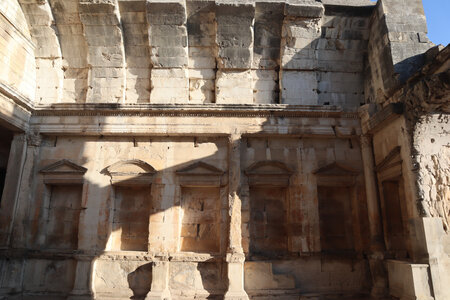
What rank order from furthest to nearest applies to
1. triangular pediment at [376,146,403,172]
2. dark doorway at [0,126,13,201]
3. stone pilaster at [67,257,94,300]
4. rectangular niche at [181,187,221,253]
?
dark doorway at [0,126,13,201] < rectangular niche at [181,187,221,253] < stone pilaster at [67,257,94,300] < triangular pediment at [376,146,403,172]

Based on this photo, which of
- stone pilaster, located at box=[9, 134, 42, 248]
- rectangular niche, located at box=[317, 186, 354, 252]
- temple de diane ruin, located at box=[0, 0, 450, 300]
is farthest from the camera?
rectangular niche, located at box=[317, 186, 354, 252]

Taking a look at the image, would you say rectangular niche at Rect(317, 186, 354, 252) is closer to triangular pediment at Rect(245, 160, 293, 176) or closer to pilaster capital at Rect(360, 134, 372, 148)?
triangular pediment at Rect(245, 160, 293, 176)

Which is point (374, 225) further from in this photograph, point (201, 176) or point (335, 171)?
point (201, 176)

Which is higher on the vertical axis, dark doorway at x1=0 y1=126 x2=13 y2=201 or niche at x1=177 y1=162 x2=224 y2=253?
dark doorway at x1=0 y1=126 x2=13 y2=201

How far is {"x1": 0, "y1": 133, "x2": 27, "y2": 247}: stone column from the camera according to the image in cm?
759

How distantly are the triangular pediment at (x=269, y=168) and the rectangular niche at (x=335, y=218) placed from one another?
1039 millimetres

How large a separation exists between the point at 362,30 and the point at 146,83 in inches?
236

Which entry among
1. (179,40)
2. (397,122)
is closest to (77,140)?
(179,40)

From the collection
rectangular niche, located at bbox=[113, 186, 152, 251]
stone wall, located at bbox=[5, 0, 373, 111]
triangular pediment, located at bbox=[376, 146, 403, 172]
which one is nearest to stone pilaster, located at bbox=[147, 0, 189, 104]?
stone wall, located at bbox=[5, 0, 373, 111]

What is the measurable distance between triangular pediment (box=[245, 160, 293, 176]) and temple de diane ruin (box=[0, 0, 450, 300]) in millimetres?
39

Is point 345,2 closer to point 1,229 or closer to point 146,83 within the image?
Result: point 146,83

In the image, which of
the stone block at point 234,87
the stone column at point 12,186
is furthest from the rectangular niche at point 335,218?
the stone column at point 12,186

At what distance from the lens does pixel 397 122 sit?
7043mm

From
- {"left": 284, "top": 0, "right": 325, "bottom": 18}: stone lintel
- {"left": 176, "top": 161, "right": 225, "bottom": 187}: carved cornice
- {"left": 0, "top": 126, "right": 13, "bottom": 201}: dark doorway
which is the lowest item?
{"left": 176, "top": 161, "right": 225, "bottom": 187}: carved cornice
